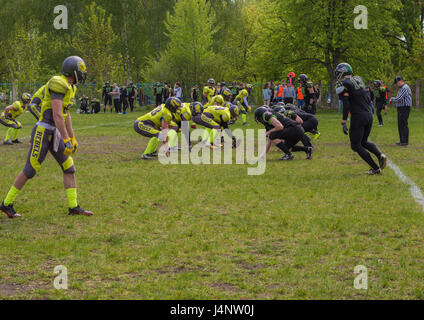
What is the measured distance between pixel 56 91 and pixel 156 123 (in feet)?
22.1

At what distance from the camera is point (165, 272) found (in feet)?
18.4

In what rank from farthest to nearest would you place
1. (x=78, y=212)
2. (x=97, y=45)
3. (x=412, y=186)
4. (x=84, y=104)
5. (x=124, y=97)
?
(x=97, y=45) < (x=84, y=104) < (x=124, y=97) < (x=412, y=186) < (x=78, y=212)

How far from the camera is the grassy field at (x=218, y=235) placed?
204 inches

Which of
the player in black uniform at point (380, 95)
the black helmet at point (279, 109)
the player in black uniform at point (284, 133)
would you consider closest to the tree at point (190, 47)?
the player in black uniform at point (380, 95)

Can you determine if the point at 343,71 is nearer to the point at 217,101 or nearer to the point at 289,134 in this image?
the point at 289,134

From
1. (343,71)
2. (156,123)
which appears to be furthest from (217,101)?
(343,71)

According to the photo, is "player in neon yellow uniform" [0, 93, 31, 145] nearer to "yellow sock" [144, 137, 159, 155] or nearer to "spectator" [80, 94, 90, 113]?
"yellow sock" [144, 137, 159, 155]

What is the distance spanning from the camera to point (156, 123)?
1414 cm

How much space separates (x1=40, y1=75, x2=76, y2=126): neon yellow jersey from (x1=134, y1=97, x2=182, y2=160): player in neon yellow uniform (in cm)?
628

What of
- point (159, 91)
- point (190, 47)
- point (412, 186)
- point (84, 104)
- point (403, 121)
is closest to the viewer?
point (412, 186)

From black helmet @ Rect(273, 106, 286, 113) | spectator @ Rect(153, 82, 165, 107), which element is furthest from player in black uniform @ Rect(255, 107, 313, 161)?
spectator @ Rect(153, 82, 165, 107)

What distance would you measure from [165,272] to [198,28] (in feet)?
138
